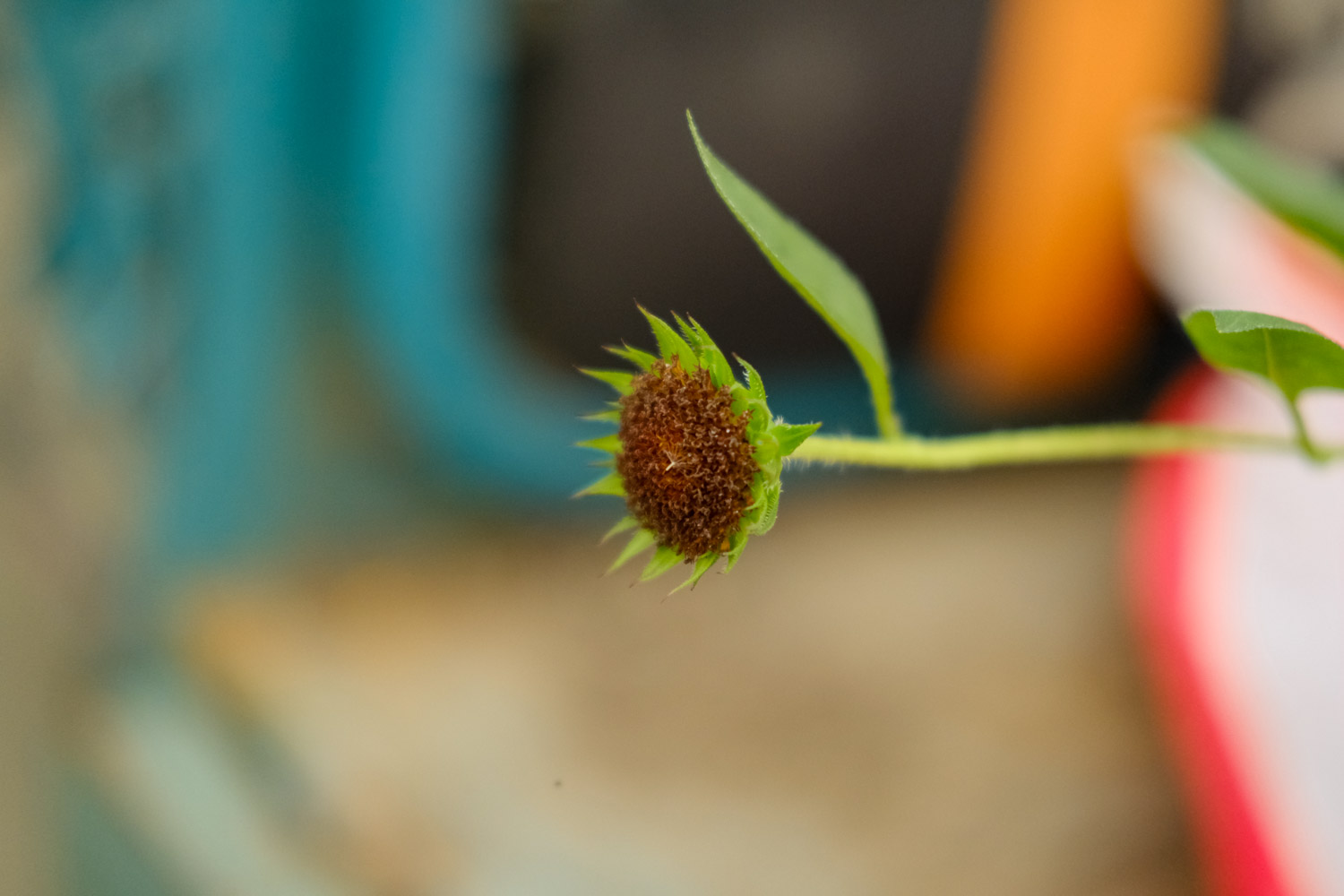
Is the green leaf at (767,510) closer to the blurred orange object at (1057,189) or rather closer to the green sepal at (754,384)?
the green sepal at (754,384)

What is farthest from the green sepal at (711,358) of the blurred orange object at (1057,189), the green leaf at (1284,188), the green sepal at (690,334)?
the blurred orange object at (1057,189)

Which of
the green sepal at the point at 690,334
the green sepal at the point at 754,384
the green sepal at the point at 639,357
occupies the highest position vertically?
the green sepal at the point at 690,334

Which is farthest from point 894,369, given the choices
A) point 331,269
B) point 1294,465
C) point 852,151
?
point 331,269

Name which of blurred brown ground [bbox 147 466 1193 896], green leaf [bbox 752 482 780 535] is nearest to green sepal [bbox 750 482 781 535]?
green leaf [bbox 752 482 780 535]

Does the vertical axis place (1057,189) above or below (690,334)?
above

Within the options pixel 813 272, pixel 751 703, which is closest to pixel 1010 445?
pixel 813 272

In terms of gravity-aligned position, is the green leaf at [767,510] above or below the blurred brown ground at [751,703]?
below

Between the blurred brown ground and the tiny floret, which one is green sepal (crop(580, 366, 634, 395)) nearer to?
the tiny floret

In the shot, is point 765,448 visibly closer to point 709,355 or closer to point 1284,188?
point 709,355
